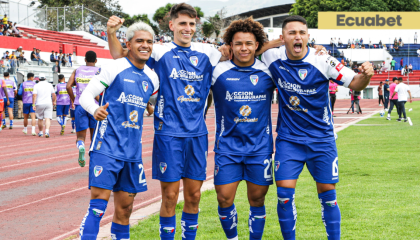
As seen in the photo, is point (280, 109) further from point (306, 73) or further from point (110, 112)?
point (110, 112)

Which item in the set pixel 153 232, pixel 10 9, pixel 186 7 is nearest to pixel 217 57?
pixel 186 7

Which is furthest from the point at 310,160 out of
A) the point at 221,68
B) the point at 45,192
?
the point at 45,192

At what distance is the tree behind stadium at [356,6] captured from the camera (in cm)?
7631

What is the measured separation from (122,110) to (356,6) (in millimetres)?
78652

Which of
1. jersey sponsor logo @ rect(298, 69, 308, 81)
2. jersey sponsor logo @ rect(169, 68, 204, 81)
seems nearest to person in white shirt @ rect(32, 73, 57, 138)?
jersey sponsor logo @ rect(169, 68, 204, 81)

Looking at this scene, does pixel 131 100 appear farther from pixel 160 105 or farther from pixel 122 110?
pixel 160 105

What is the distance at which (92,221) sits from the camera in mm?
4086

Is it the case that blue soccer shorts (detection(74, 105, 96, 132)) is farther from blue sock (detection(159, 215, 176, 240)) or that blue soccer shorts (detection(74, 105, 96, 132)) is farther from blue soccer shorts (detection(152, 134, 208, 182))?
blue sock (detection(159, 215, 176, 240))

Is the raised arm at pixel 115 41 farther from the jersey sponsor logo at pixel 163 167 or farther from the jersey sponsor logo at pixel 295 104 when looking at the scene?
the jersey sponsor logo at pixel 295 104

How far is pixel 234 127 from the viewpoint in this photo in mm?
4660

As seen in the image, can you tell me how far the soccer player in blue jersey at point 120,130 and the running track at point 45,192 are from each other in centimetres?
140

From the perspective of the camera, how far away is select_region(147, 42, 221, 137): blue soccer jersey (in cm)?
448

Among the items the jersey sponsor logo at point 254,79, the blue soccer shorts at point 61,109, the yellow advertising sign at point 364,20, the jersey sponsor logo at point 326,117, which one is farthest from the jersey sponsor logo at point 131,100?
the yellow advertising sign at point 364,20

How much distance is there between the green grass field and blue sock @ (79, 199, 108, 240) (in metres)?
1.12
